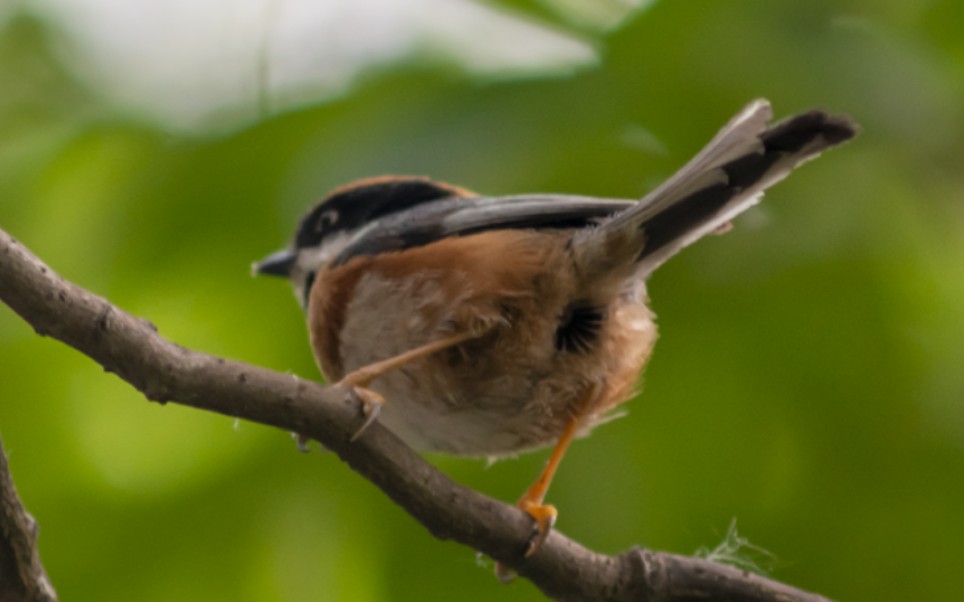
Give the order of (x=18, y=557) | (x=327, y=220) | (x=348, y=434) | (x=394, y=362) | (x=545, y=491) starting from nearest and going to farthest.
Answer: (x=18, y=557) → (x=348, y=434) → (x=394, y=362) → (x=545, y=491) → (x=327, y=220)

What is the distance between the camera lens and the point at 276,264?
370 cm

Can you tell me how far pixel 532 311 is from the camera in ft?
10.5

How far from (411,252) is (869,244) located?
4.05 feet

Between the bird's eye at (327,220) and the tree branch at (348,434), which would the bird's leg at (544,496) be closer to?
the tree branch at (348,434)

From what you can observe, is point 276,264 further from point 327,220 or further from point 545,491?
point 545,491

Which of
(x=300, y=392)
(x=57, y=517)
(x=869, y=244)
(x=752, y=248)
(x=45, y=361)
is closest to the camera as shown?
(x=300, y=392)

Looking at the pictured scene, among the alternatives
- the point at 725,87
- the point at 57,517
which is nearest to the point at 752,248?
the point at 725,87

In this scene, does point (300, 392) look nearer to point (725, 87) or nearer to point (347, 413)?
point (347, 413)

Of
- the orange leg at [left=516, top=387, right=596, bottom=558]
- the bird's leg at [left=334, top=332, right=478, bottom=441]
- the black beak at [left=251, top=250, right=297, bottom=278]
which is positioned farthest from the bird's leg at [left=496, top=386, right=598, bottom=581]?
the black beak at [left=251, top=250, right=297, bottom=278]

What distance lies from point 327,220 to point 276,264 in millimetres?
352

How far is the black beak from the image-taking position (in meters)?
3.64

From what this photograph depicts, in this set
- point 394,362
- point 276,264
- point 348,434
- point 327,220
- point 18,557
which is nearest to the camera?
point 18,557

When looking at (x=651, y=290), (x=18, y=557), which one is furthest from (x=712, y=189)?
(x=18, y=557)

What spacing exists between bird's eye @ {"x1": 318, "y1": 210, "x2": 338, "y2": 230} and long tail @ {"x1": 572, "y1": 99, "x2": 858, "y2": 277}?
3.56ft
